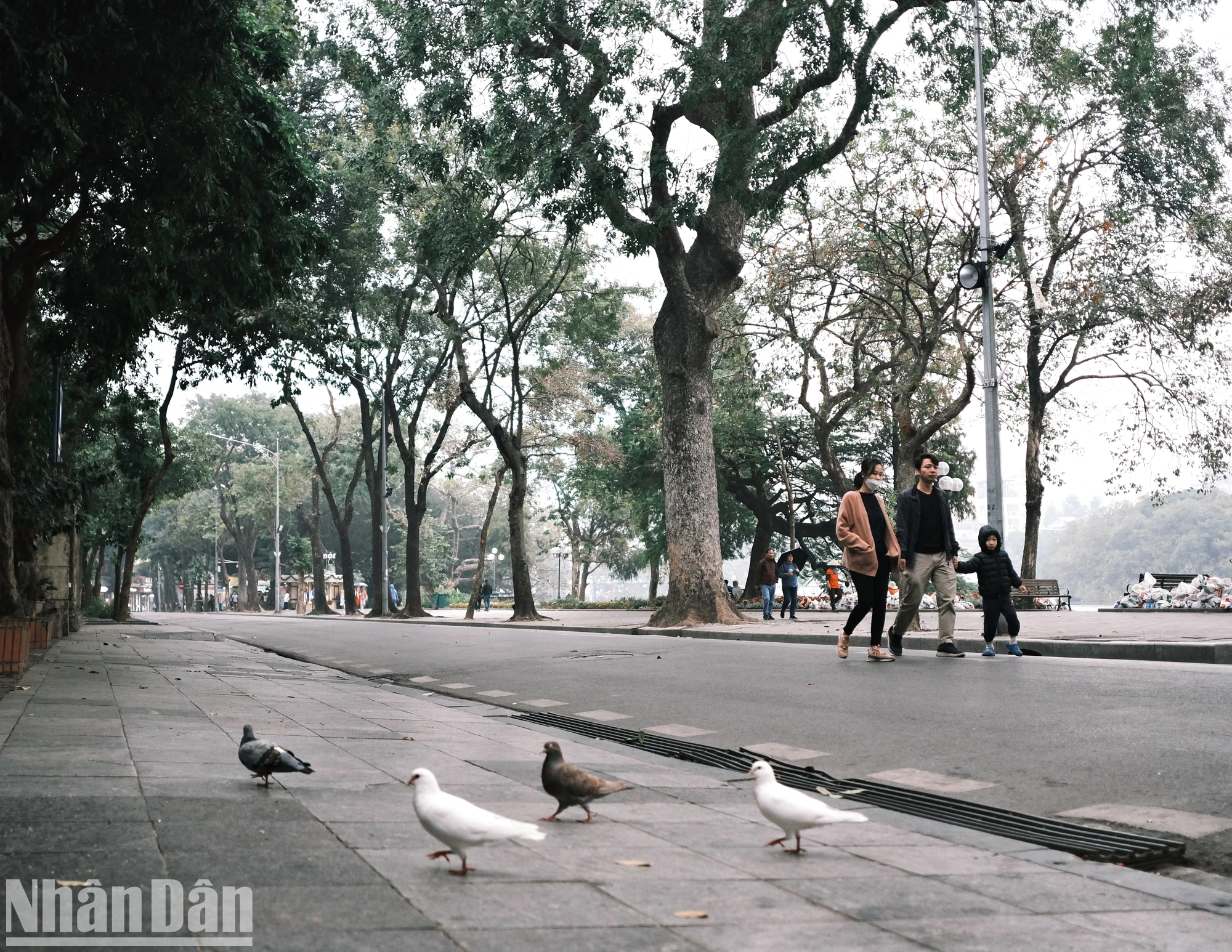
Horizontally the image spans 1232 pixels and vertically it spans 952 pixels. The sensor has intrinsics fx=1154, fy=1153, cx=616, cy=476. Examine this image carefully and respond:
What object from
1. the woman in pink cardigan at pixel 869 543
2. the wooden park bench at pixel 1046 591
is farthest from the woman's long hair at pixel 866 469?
the wooden park bench at pixel 1046 591

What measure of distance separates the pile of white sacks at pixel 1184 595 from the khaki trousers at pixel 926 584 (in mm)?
13429

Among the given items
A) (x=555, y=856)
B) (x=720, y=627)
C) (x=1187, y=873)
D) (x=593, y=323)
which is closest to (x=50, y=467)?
(x=720, y=627)

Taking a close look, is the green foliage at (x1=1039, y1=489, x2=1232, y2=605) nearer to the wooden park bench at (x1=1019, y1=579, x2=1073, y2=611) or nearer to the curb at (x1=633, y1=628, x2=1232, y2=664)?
the wooden park bench at (x1=1019, y1=579, x2=1073, y2=611)

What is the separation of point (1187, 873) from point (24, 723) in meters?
6.37

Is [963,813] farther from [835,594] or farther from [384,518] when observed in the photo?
[384,518]

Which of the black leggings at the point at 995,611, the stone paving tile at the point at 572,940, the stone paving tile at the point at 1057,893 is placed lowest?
the stone paving tile at the point at 1057,893

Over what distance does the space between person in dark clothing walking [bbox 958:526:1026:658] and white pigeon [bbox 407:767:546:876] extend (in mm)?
10144

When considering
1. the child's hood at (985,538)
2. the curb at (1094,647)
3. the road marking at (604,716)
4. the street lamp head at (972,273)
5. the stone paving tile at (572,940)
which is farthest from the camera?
the street lamp head at (972,273)

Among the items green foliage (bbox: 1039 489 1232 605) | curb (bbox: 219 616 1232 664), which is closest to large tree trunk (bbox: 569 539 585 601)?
green foliage (bbox: 1039 489 1232 605)

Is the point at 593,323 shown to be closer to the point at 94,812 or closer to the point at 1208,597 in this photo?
the point at 1208,597

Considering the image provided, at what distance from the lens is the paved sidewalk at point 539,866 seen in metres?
3.17

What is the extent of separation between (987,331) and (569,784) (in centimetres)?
1698

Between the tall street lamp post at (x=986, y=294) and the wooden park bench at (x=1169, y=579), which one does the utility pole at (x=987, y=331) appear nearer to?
the tall street lamp post at (x=986, y=294)

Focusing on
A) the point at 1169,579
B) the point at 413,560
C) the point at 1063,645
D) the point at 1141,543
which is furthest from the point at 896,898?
the point at 1141,543
